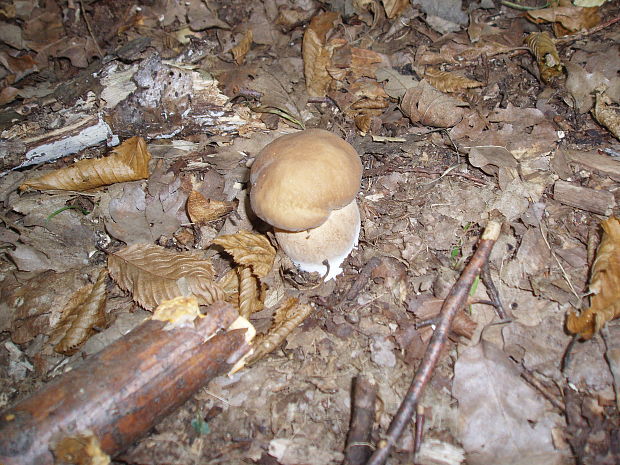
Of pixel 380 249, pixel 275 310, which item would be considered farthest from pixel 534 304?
pixel 275 310

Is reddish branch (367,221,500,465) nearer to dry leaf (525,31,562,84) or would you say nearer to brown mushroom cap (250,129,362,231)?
brown mushroom cap (250,129,362,231)

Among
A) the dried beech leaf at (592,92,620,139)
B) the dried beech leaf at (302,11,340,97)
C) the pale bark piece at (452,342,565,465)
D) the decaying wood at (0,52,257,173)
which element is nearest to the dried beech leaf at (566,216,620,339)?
the pale bark piece at (452,342,565,465)

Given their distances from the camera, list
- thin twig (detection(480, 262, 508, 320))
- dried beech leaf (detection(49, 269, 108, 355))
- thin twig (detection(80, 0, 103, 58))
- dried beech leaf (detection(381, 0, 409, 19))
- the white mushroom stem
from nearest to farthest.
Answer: thin twig (detection(480, 262, 508, 320)), the white mushroom stem, dried beech leaf (detection(49, 269, 108, 355)), dried beech leaf (detection(381, 0, 409, 19)), thin twig (detection(80, 0, 103, 58))

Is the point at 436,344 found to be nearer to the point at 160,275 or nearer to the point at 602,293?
the point at 602,293

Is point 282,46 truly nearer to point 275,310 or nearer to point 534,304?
point 275,310

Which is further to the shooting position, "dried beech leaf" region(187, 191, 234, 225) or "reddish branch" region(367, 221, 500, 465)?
"dried beech leaf" region(187, 191, 234, 225)

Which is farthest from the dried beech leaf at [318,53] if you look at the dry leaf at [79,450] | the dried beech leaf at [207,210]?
the dry leaf at [79,450]

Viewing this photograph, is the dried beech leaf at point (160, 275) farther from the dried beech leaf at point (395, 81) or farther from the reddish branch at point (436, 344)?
the dried beech leaf at point (395, 81)
